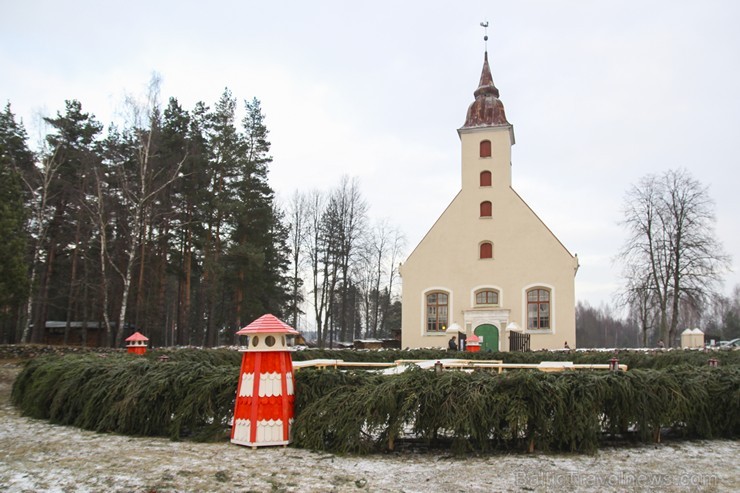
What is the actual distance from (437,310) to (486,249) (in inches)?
165

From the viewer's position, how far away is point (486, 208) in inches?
1207

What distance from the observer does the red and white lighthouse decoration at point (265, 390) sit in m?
6.67

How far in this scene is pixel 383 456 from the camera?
20.9 feet

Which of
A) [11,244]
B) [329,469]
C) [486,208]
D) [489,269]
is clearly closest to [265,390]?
[329,469]

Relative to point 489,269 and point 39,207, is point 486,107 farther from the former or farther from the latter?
point 39,207

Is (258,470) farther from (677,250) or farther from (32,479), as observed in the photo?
(677,250)

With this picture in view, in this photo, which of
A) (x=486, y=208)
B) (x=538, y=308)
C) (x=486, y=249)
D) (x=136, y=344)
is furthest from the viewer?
(x=486, y=208)

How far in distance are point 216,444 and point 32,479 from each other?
2.13 m

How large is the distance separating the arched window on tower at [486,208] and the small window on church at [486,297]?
13.6ft

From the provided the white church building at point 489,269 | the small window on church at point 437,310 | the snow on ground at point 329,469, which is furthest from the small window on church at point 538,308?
the snow on ground at point 329,469

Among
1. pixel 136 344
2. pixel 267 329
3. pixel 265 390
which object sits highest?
pixel 267 329

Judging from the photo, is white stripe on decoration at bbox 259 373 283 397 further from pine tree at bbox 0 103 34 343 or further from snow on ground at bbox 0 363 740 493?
pine tree at bbox 0 103 34 343

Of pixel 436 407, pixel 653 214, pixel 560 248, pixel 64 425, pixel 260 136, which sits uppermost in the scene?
pixel 260 136

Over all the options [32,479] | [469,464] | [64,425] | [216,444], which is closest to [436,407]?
[469,464]
